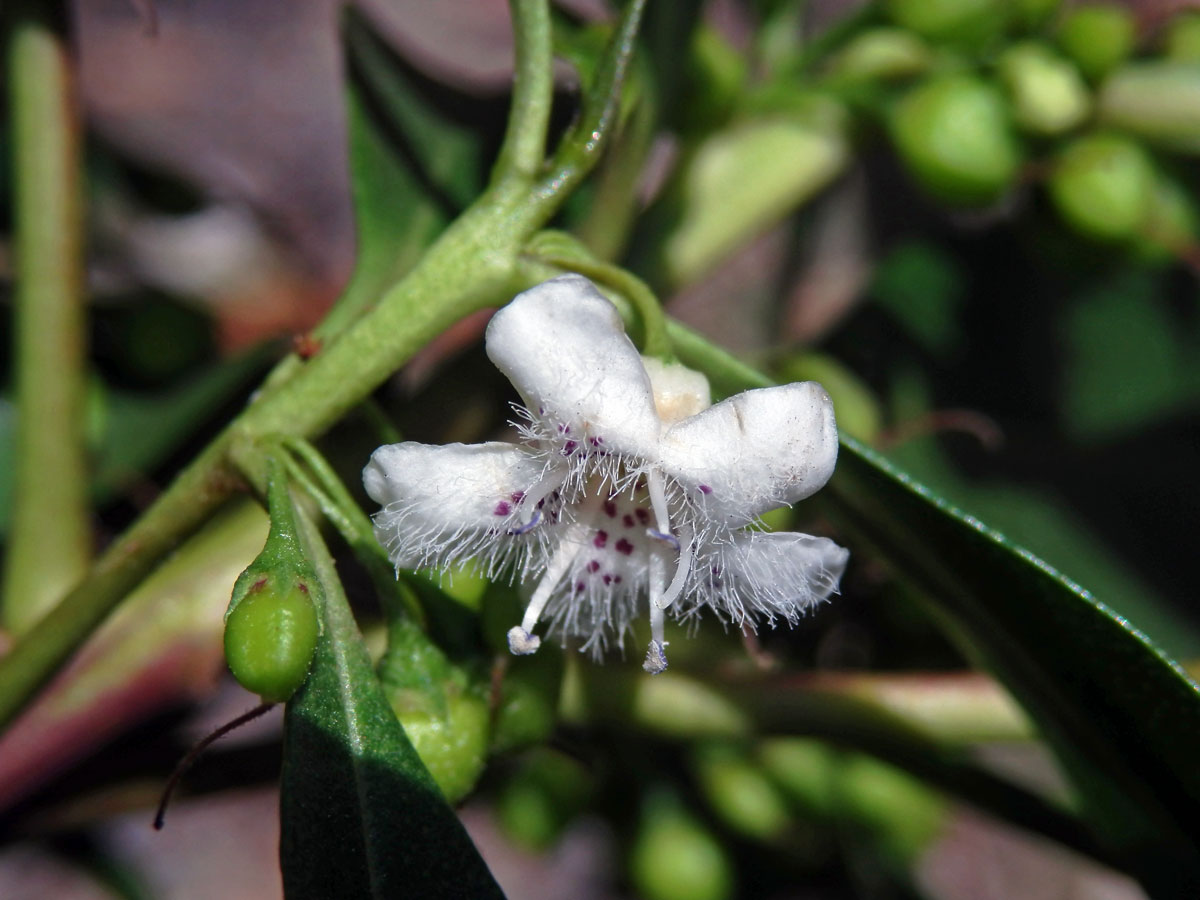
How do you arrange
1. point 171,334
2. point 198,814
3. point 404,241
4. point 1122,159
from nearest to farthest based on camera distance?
point 404,241 < point 1122,159 < point 171,334 < point 198,814

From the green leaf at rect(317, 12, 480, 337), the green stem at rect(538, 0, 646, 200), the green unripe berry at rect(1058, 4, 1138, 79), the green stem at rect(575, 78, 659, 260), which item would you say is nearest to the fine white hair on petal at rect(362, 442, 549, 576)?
the green stem at rect(538, 0, 646, 200)

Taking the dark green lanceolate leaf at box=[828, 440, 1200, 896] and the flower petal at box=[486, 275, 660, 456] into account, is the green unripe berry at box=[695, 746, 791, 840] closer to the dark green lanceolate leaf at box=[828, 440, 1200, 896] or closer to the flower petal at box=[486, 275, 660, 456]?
the dark green lanceolate leaf at box=[828, 440, 1200, 896]

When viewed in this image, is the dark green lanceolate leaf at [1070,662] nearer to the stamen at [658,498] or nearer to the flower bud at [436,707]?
the stamen at [658,498]

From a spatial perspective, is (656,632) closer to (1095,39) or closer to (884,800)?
(884,800)

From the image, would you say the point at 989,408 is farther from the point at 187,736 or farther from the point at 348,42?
the point at 187,736

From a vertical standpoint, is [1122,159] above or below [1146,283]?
above

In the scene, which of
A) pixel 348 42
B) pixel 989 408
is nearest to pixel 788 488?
pixel 348 42

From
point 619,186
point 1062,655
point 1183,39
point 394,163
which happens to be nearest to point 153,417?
point 394,163
